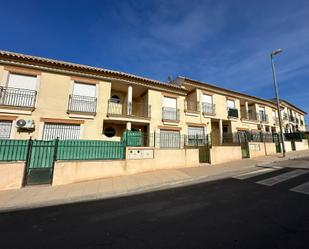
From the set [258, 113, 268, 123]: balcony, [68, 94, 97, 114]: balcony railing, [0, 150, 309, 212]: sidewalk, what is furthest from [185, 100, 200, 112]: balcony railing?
[258, 113, 268, 123]: balcony

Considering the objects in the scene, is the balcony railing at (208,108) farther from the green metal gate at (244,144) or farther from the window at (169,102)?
the green metal gate at (244,144)

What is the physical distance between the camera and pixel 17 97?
38.7 ft

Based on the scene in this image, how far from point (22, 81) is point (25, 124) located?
324cm

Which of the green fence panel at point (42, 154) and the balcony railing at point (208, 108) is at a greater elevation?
the balcony railing at point (208, 108)

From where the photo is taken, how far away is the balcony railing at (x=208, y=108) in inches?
743

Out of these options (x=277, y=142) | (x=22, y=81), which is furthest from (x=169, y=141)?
(x=277, y=142)

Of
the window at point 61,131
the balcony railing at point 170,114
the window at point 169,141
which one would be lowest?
the window at point 169,141

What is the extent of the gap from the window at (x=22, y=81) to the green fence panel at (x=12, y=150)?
5.54m

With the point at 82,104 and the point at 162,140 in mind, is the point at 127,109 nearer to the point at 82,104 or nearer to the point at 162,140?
the point at 82,104

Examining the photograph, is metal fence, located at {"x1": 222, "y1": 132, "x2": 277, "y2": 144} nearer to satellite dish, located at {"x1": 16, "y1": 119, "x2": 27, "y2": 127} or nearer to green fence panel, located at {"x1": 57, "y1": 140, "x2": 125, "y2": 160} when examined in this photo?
green fence panel, located at {"x1": 57, "y1": 140, "x2": 125, "y2": 160}

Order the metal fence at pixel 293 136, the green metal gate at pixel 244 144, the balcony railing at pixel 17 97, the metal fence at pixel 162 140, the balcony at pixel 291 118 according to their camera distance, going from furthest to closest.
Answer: the balcony at pixel 291 118
the metal fence at pixel 293 136
the green metal gate at pixel 244 144
the balcony railing at pixel 17 97
the metal fence at pixel 162 140

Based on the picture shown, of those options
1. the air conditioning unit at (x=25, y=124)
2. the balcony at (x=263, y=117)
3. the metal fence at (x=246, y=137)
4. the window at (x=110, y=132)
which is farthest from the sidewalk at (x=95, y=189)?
the balcony at (x=263, y=117)

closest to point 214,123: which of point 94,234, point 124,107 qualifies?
point 124,107

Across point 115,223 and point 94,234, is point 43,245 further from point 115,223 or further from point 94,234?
point 115,223
